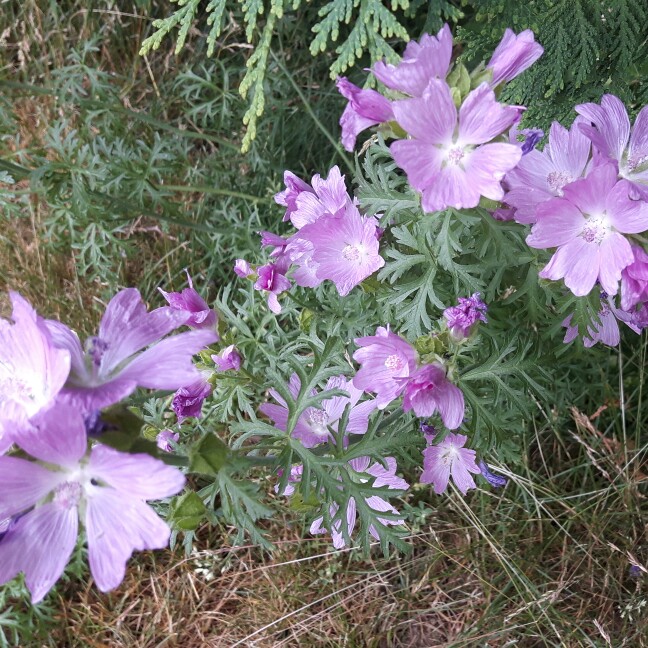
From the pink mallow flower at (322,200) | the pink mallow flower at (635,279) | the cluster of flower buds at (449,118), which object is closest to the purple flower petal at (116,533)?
the cluster of flower buds at (449,118)

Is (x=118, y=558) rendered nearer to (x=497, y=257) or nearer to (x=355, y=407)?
(x=355, y=407)

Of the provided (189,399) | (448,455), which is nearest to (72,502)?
(189,399)

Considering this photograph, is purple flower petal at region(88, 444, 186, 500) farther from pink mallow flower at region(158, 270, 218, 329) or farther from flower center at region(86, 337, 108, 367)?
pink mallow flower at region(158, 270, 218, 329)

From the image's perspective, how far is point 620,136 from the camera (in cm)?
135

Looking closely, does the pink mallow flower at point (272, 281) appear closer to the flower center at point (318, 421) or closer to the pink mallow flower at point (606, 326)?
the flower center at point (318, 421)

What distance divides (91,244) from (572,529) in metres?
1.87

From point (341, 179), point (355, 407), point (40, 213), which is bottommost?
point (40, 213)

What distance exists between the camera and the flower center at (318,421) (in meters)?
1.65

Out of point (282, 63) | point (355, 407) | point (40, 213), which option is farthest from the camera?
point (40, 213)

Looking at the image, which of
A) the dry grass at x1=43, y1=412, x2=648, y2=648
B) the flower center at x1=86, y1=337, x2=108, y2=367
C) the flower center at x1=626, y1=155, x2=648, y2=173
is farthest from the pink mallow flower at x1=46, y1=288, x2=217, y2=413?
the dry grass at x1=43, y1=412, x2=648, y2=648

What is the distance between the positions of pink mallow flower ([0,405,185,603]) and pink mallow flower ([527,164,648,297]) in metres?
0.79

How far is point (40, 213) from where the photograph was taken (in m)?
2.95

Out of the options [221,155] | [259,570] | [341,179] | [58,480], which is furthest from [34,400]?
[221,155]

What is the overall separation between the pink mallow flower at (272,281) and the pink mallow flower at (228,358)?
0.17 m
